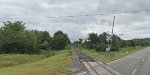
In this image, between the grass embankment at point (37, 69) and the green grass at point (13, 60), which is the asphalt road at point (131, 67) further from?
the green grass at point (13, 60)

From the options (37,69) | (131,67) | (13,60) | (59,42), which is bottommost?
(13,60)

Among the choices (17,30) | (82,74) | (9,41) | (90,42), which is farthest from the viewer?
(90,42)

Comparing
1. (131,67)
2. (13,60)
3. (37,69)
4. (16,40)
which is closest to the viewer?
(37,69)

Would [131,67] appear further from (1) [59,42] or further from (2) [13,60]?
(1) [59,42]

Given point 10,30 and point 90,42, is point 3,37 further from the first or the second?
point 90,42

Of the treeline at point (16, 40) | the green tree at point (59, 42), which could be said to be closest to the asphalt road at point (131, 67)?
the treeline at point (16, 40)

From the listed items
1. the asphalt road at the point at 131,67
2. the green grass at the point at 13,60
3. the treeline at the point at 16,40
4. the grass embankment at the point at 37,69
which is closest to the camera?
the grass embankment at the point at 37,69

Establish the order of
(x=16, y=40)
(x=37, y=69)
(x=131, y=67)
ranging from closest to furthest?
(x=37, y=69) < (x=131, y=67) < (x=16, y=40)

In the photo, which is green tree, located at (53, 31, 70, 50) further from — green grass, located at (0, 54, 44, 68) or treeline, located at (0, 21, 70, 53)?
green grass, located at (0, 54, 44, 68)

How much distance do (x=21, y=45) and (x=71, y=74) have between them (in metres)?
75.4

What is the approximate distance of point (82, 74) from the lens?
27.0m

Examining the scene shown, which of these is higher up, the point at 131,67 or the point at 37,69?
the point at 37,69

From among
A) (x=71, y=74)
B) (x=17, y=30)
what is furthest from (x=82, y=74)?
(x=17, y=30)

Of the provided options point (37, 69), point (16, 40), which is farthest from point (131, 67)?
point (16, 40)
